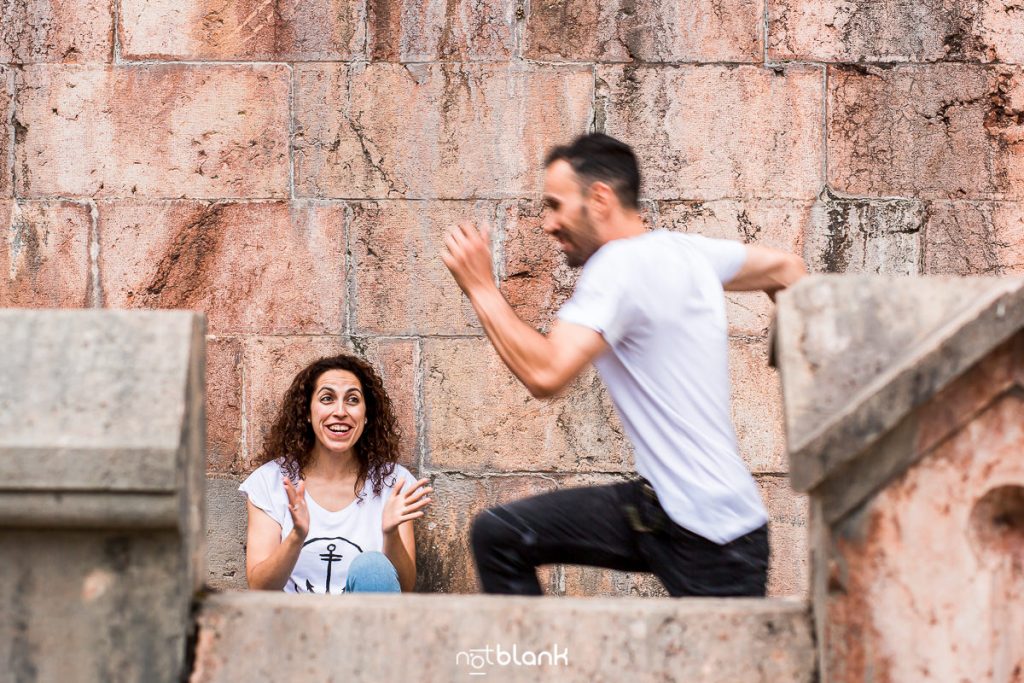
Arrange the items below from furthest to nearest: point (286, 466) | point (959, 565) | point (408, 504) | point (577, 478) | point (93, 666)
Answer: point (577, 478) < point (286, 466) < point (408, 504) < point (93, 666) < point (959, 565)

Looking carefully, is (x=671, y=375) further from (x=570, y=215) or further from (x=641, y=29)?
(x=641, y=29)

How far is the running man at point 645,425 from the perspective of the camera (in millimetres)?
2686

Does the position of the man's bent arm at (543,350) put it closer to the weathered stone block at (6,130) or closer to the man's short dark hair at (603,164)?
the man's short dark hair at (603,164)

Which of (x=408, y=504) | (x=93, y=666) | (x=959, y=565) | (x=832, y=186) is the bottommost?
(x=93, y=666)

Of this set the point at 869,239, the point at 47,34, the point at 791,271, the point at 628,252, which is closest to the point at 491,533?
the point at 628,252

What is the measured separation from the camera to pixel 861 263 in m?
4.61

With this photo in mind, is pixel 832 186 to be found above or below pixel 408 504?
above

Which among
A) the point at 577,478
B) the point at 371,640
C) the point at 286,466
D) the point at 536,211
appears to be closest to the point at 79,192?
the point at 286,466

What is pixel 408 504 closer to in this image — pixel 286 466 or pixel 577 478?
pixel 286 466

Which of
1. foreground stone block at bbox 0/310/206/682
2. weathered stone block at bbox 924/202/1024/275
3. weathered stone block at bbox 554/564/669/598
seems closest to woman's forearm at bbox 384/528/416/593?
weathered stone block at bbox 554/564/669/598

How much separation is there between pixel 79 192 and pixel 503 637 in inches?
123

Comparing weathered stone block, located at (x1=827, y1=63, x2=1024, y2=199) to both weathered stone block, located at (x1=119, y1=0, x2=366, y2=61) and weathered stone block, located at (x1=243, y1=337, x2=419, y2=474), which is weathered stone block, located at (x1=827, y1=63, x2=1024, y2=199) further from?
weathered stone block, located at (x1=119, y1=0, x2=366, y2=61)

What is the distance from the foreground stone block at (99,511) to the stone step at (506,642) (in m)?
0.14

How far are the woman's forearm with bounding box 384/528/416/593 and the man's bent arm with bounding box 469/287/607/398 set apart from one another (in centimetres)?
148
